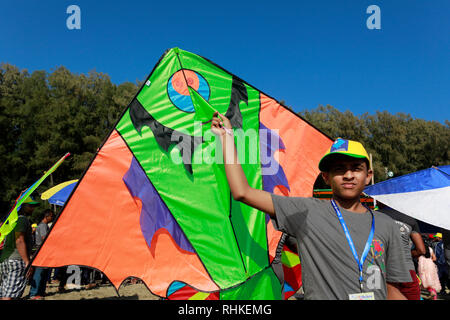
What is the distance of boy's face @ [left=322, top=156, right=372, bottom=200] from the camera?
1.96 metres

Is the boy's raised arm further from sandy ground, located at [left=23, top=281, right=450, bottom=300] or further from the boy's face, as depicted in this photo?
sandy ground, located at [left=23, top=281, right=450, bottom=300]

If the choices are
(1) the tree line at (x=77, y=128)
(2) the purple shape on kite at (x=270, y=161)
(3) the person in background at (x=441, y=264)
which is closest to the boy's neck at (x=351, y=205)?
(2) the purple shape on kite at (x=270, y=161)

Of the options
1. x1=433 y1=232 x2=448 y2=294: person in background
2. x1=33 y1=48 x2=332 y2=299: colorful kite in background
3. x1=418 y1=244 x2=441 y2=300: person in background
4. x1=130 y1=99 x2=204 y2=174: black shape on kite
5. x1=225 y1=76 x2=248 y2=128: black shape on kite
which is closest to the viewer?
x1=33 y1=48 x2=332 y2=299: colorful kite in background

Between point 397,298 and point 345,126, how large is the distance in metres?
37.8

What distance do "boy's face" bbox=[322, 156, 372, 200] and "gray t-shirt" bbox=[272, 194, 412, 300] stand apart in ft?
0.37

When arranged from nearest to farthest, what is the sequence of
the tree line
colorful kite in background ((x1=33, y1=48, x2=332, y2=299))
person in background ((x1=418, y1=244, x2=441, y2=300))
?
1. colorful kite in background ((x1=33, y1=48, x2=332, y2=299))
2. person in background ((x1=418, y1=244, x2=441, y2=300))
3. the tree line

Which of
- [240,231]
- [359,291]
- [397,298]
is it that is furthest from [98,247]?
[397,298]

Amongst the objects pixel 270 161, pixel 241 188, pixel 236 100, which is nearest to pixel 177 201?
pixel 270 161

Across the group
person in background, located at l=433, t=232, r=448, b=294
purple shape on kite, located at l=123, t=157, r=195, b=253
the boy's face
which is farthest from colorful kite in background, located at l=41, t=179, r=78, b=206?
person in background, located at l=433, t=232, r=448, b=294

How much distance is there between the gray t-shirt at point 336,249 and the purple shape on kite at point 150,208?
1.37 m

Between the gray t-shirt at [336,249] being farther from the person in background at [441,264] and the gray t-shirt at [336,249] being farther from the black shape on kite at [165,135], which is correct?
the person in background at [441,264]

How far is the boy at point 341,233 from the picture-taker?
1807 millimetres

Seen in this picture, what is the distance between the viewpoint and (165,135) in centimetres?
320
